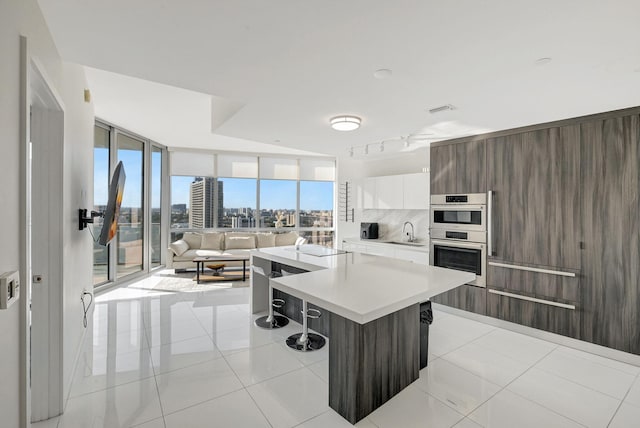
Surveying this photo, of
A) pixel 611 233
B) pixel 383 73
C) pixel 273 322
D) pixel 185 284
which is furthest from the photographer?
pixel 185 284

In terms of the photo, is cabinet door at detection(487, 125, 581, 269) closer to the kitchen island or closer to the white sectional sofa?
the kitchen island

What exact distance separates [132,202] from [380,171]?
15.8ft

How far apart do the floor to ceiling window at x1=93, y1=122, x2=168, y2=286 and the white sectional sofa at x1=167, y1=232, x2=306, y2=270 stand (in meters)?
0.52

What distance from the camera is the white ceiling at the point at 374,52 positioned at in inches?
61.9

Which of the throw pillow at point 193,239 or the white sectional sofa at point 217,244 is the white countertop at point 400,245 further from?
the throw pillow at point 193,239

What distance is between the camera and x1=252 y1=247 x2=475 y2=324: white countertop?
5.67 ft

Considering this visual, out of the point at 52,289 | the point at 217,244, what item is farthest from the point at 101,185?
the point at 52,289

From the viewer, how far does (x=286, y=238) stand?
7137 millimetres

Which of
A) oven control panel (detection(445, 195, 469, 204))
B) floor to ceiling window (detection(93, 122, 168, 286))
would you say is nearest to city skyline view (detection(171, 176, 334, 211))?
floor to ceiling window (detection(93, 122, 168, 286))

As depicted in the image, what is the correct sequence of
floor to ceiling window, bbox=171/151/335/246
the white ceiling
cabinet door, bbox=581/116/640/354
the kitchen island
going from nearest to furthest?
the white ceiling < the kitchen island < cabinet door, bbox=581/116/640/354 < floor to ceiling window, bbox=171/151/335/246

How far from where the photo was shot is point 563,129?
126 inches

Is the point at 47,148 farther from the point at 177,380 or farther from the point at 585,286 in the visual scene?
the point at 585,286

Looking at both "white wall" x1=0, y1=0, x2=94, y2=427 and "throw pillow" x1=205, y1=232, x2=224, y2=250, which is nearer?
"white wall" x1=0, y1=0, x2=94, y2=427

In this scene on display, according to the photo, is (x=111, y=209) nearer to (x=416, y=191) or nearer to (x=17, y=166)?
(x=17, y=166)
